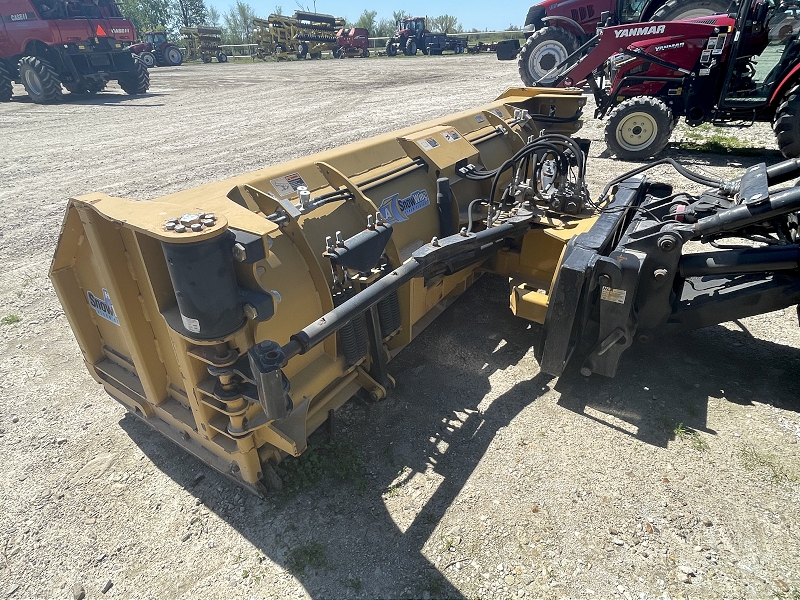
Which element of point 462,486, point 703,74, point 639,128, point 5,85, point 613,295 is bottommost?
point 462,486

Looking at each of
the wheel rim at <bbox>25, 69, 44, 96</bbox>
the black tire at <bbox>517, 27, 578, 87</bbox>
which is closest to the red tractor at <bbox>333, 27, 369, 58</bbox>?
the wheel rim at <bbox>25, 69, 44, 96</bbox>

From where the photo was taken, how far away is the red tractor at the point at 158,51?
30308mm

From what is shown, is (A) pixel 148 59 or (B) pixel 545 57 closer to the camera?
(B) pixel 545 57

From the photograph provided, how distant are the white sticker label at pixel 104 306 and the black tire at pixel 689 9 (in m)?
9.99

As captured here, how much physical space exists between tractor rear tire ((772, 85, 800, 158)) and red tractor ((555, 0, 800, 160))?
0.5 inches

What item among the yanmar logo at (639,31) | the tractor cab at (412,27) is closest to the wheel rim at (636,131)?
the yanmar logo at (639,31)

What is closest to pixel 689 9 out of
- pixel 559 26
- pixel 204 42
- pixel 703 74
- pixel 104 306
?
pixel 703 74

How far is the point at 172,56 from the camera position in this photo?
31.5 metres

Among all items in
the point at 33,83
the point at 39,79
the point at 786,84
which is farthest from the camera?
the point at 33,83

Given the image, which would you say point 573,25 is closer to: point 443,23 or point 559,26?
point 559,26

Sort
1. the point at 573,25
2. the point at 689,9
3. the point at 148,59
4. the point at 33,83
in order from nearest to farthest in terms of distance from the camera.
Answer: the point at 689,9 < the point at 573,25 < the point at 33,83 < the point at 148,59

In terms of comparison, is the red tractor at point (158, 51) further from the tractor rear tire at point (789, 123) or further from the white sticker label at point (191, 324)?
the white sticker label at point (191, 324)

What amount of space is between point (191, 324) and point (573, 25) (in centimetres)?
1443

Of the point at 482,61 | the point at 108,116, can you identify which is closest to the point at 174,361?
the point at 108,116
